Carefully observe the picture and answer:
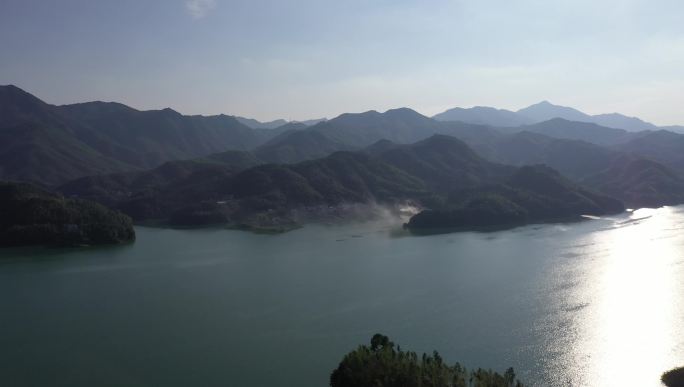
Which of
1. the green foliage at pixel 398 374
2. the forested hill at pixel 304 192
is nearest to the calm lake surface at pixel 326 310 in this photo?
the green foliage at pixel 398 374

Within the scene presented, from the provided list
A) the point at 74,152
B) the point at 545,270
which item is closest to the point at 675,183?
the point at 545,270

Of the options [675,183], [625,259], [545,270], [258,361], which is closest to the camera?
[258,361]

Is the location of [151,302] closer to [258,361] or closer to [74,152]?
[258,361]

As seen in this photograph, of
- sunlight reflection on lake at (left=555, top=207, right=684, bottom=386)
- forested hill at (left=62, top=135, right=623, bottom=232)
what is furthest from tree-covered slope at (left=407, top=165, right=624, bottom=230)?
sunlight reflection on lake at (left=555, top=207, right=684, bottom=386)

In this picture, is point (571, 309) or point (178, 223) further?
point (178, 223)

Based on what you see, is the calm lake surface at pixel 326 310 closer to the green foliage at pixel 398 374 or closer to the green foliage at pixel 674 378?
the green foliage at pixel 674 378

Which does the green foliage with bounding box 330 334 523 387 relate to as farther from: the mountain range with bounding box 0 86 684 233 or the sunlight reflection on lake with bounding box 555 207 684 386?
the mountain range with bounding box 0 86 684 233
